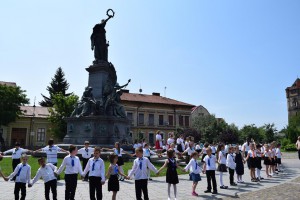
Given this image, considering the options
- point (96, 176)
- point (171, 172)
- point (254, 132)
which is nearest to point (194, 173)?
point (171, 172)

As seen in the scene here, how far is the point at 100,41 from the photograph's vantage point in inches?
978

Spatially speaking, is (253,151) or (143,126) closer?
(253,151)

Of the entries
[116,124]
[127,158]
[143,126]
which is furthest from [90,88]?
[143,126]

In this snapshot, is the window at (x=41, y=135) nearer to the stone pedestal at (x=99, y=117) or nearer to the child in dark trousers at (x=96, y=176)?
the stone pedestal at (x=99, y=117)

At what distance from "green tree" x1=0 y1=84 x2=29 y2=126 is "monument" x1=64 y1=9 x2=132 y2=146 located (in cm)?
2943

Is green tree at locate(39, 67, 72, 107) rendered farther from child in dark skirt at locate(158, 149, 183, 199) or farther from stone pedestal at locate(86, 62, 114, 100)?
child in dark skirt at locate(158, 149, 183, 199)

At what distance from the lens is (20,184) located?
8336mm

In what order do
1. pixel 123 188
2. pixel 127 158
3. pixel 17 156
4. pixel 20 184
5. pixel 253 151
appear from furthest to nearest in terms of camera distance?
pixel 127 158
pixel 253 151
pixel 17 156
pixel 123 188
pixel 20 184

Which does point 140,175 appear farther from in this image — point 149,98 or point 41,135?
point 149,98

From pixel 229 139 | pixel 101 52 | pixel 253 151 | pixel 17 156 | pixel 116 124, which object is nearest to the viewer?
pixel 17 156

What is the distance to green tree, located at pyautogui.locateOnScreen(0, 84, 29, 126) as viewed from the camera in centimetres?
4734

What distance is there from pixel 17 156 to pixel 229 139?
41.4 metres

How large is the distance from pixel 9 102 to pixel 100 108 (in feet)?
106

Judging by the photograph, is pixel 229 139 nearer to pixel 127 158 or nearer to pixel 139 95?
pixel 139 95
